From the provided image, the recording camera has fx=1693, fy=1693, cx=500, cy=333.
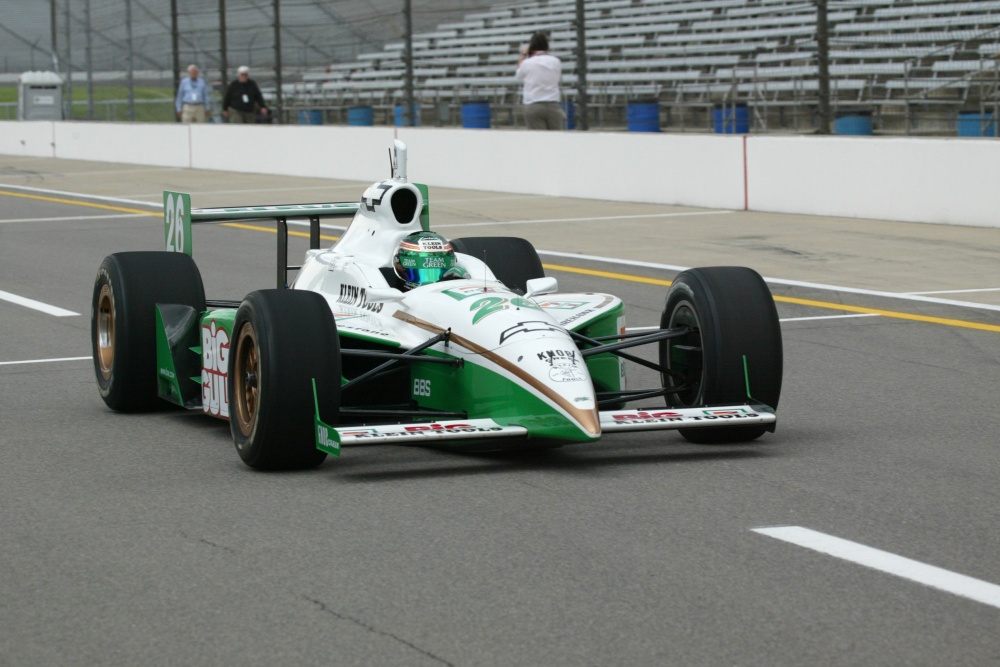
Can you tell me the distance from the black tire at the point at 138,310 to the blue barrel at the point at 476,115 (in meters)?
25.9

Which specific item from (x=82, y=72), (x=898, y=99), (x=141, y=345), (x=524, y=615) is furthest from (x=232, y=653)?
(x=82, y=72)

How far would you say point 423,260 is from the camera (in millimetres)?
7508

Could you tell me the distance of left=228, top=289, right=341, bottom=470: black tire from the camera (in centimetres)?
647

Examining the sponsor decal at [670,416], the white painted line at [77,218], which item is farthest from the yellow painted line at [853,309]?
the white painted line at [77,218]

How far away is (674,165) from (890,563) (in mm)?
16038

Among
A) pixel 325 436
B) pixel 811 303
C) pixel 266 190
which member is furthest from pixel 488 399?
pixel 266 190

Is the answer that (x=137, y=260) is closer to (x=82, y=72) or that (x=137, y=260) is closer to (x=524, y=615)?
(x=524, y=615)

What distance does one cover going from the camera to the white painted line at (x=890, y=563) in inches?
190

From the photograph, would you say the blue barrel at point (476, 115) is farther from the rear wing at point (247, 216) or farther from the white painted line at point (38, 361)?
the rear wing at point (247, 216)

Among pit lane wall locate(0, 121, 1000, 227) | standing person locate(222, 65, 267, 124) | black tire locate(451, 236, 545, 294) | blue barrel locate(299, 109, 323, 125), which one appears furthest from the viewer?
blue barrel locate(299, 109, 323, 125)

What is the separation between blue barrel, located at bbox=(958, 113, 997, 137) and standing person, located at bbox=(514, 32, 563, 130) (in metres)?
5.44

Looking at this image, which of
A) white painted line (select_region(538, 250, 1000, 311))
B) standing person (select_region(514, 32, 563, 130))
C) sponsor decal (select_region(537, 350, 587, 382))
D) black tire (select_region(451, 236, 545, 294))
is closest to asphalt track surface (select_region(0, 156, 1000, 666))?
sponsor decal (select_region(537, 350, 587, 382))

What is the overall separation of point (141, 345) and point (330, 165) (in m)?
20.1

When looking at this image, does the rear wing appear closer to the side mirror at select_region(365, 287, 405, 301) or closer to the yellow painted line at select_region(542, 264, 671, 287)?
the side mirror at select_region(365, 287, 405, 301)
